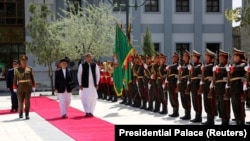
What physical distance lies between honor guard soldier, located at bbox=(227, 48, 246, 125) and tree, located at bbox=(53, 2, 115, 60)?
2004cm

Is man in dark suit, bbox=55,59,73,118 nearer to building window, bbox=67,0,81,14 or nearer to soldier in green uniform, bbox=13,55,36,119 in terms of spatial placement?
soldier in green uniform, bbox=13,55,36,119

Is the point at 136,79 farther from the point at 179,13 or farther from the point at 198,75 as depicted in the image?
the point at 179,13

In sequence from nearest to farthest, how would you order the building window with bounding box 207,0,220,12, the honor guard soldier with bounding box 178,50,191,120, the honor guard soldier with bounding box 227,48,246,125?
the honor guard soldier with bounding box 227,48,246,125
the honor guard soldier with bounding box 178,50,191,120
the building window with bounding box 207,0,220,12

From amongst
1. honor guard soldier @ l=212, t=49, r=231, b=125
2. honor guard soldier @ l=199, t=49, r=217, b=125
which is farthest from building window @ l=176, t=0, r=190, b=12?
honor guard soldier @ l=212, t=49, r=231, b=125

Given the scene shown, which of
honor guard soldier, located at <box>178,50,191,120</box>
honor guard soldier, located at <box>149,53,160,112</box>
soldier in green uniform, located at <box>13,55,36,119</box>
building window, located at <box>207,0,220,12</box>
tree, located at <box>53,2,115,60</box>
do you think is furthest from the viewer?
building window, located at <box>207,0,220,12</box>

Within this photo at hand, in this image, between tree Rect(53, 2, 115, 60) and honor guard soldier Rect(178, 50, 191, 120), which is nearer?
honor guard soldier Rect(178, 50, 191, 120)

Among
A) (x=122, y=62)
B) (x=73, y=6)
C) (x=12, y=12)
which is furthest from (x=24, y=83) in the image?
(x=12, y=12)

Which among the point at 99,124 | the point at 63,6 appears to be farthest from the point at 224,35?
the point at 99,124

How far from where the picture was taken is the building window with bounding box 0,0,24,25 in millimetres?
39125

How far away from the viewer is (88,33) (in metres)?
32.3

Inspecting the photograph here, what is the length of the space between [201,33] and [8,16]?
48.3 feet

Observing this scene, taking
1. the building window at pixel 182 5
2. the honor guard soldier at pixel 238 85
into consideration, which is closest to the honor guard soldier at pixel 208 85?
the honor guard soldier at pixel 238 85

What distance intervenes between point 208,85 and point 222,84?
689mm

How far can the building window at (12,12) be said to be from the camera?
1540 inches
